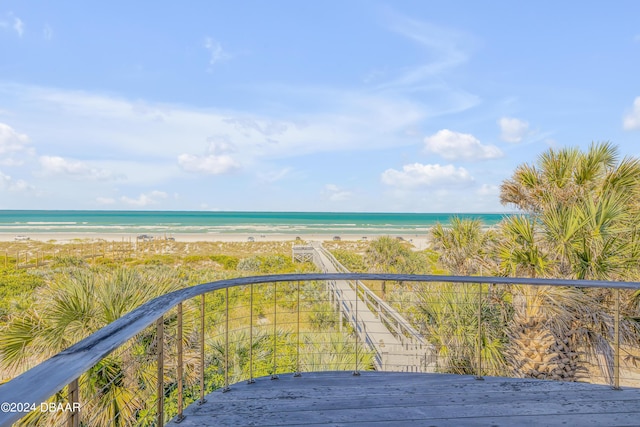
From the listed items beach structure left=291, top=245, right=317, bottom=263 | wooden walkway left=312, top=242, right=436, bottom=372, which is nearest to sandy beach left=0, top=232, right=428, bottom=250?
beach structure left=291, top=245, right=317, bottom=263

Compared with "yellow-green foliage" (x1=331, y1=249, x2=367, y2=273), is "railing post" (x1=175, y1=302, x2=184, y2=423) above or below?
above

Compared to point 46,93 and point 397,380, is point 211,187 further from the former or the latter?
point 397,380

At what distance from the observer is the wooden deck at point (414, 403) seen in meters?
1.97

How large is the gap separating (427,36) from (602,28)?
4.90m

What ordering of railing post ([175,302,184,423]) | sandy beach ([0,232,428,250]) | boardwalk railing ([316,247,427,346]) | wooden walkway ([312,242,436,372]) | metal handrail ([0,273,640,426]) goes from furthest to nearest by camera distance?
sandy beach ([0,232,428,250]) → boardwalk railing ([316,247,427,346]) → wooden walkway ([312,242,436,372]) → railing post ([175,302,184,423]) → metal handrail ([0,273,640,426])

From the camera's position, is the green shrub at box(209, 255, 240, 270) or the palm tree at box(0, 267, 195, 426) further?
the green shrub at box(209, 255, 240, 270)

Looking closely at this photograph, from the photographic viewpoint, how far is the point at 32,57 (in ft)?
72.1

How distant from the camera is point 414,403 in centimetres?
219

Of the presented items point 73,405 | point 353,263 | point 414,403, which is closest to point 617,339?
point 414,403

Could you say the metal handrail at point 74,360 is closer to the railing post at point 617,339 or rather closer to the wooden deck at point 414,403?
the wooden deck at point 414,403

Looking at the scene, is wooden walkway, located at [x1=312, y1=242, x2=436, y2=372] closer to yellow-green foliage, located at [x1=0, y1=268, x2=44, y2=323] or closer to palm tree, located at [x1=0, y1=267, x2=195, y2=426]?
palm tree, located at [x1=0, y1=267, x2=195, y2=426]

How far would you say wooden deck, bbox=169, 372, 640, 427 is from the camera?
197cm

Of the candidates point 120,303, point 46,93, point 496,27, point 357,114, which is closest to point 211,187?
point 46,93

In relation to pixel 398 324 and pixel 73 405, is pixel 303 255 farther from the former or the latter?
pixel 73 405
